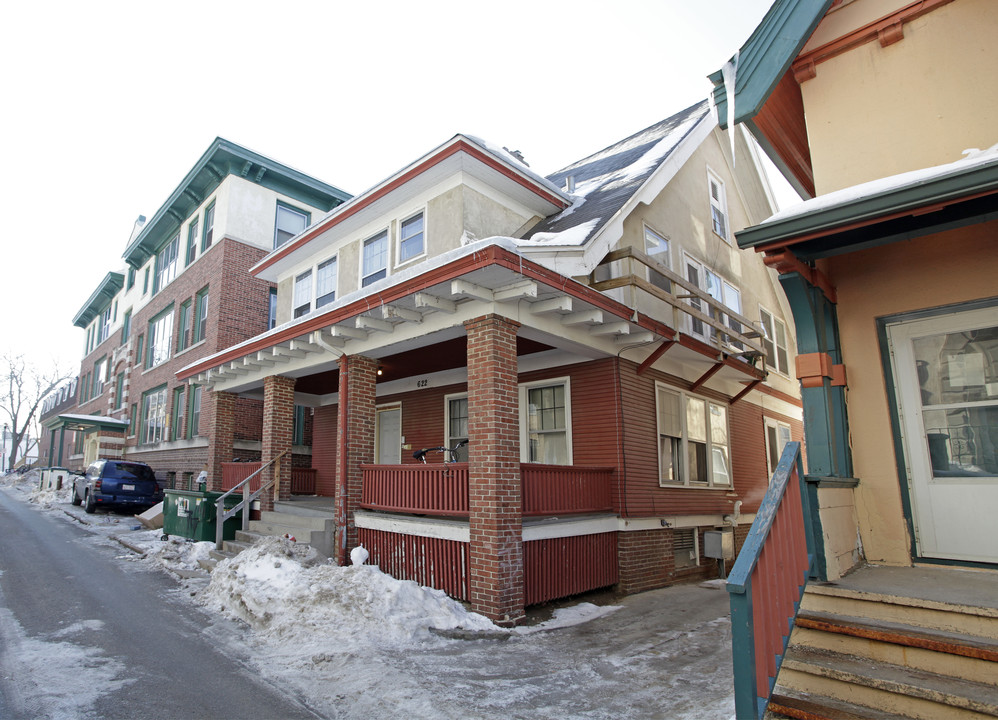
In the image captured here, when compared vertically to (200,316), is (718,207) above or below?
above

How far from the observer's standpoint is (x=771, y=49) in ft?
19.1

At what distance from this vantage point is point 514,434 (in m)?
7.71

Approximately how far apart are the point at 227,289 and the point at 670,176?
13172mm

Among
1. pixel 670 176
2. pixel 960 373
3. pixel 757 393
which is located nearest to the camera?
pixel 960 373

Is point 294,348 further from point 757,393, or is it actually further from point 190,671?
point 757,393

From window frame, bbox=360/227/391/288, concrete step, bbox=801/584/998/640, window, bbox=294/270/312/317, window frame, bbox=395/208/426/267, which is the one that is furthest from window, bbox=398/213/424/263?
concrete step, bbox=801/584/998/640

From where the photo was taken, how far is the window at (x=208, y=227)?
19.8 meters

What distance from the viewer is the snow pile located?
6.58 m

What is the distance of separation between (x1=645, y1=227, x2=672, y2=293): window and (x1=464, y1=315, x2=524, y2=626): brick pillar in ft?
15.7

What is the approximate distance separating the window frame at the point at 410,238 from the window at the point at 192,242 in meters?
12.3

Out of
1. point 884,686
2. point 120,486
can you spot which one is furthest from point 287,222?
point 884,686

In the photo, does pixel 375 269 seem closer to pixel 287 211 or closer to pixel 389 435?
pixel 389 435

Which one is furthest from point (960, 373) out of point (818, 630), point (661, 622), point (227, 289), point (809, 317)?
point (227, 289)

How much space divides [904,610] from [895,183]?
2938 millimetres
